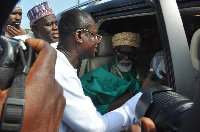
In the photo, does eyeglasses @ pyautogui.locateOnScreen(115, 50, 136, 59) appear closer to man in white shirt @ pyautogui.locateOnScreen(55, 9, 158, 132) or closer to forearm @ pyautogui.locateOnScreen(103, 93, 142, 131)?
man in white shirt @ pyautogui.locateOnScreen(55, 9, 158, 132)

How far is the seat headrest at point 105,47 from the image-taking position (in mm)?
3779

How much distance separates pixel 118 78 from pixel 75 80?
6.31ft

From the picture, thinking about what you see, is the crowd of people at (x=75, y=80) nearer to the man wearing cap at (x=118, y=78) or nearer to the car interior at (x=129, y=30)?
the man wearing cap at (x=118, y=78)

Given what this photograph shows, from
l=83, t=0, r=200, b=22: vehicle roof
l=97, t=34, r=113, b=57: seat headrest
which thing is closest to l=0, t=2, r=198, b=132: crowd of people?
l=97, t=34, r=113, b=57: seat headrest

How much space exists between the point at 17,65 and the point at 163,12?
1313mm

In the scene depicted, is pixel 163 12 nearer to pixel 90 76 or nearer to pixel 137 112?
pixel 137 112

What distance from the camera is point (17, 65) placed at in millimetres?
680

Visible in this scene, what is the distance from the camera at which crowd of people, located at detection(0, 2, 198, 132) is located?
68cm

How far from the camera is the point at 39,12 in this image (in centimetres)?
386

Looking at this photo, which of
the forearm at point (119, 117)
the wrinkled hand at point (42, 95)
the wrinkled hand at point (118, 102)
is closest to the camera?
the wrinkled hand at point (42, 95)

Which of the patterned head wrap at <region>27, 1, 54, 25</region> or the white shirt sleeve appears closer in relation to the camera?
the white shirt sleeve

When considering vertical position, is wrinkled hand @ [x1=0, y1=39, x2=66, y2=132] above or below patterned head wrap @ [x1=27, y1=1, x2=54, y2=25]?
below

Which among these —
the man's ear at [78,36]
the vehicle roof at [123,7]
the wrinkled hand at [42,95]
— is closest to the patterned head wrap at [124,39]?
the vehicle roof at [123,7]

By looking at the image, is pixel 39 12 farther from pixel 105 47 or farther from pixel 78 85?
pixel 78 85
